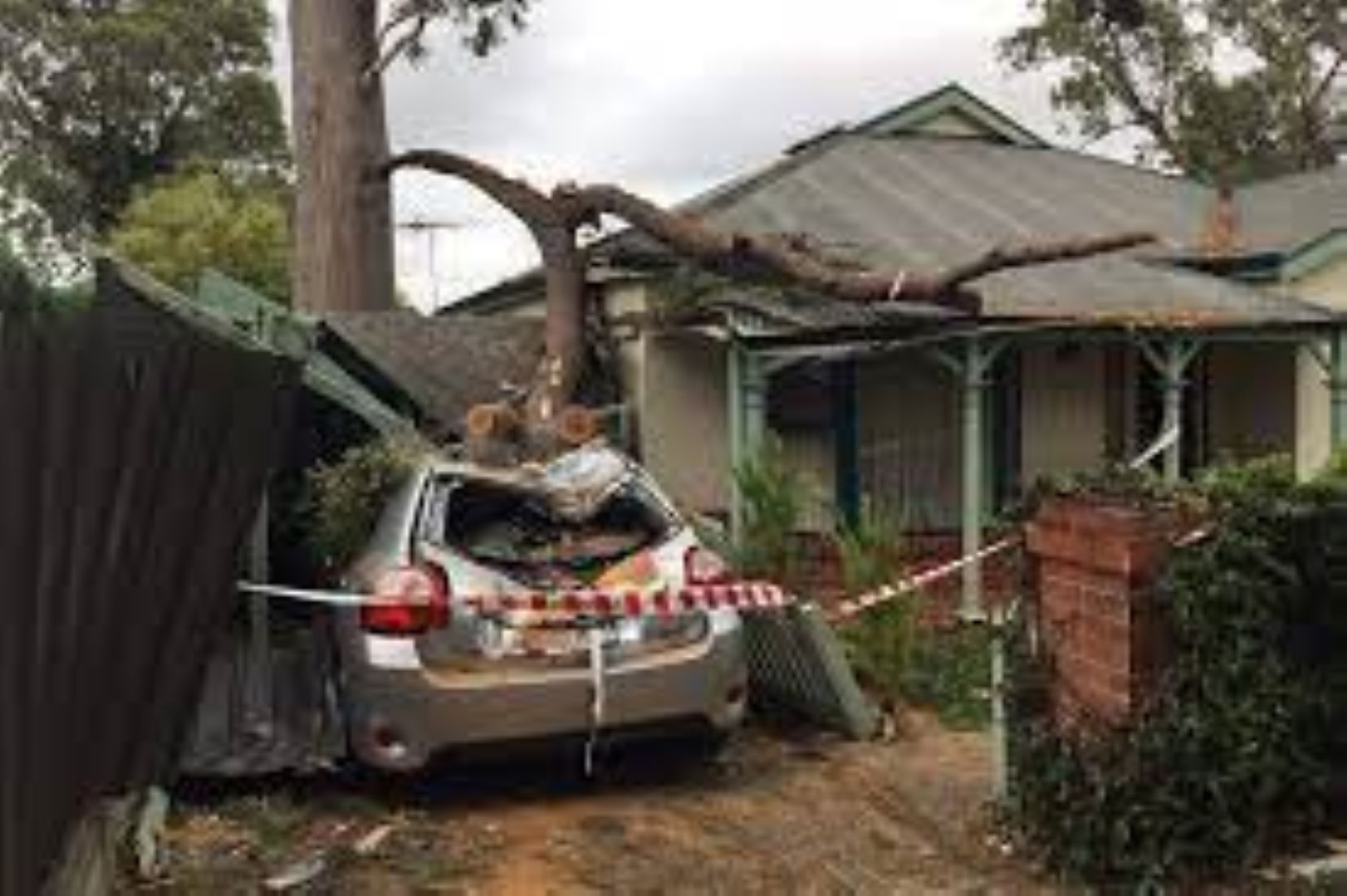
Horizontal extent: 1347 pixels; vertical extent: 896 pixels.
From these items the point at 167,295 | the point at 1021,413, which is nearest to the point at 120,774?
the point at 167,295

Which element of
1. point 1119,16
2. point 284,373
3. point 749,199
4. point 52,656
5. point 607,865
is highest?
point 1119,16

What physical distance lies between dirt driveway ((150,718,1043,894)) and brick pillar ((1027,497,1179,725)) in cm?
75

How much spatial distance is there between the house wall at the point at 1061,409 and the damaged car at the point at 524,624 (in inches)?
434

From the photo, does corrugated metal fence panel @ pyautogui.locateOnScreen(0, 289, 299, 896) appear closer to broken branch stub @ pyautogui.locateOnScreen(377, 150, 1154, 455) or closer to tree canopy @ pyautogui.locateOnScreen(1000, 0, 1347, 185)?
broken branch stub @ pyautogui.locateOnScreen(377, 150, 1154, 455)

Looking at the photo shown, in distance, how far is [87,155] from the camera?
150ft

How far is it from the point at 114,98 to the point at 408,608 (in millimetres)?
38727

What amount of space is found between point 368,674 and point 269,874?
1331mm

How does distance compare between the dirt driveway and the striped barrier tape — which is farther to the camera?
the striped barrier tape

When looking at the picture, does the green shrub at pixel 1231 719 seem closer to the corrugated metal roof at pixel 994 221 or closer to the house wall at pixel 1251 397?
the corrugated metal roof at pixel 994 221

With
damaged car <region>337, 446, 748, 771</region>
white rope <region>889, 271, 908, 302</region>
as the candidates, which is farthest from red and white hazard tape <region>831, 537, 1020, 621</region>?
white rope <region>889, 271, 908, 302</region>

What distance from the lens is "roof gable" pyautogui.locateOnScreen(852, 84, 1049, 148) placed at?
22.7 meters

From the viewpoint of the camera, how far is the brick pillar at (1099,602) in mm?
7457

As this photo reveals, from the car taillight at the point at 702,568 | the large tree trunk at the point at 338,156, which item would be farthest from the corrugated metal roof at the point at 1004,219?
the car taillight at the point at 702,568

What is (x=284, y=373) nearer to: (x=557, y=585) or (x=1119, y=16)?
(x=557, y=585)
